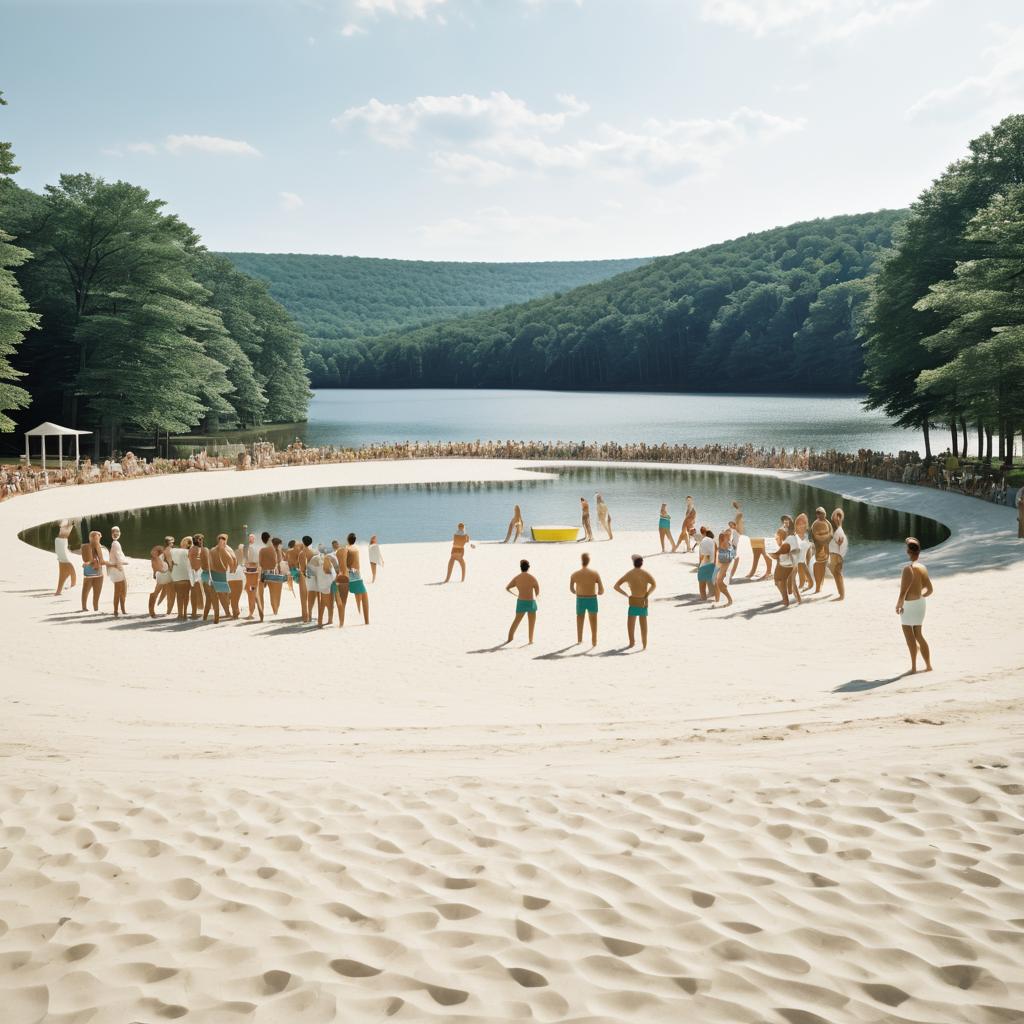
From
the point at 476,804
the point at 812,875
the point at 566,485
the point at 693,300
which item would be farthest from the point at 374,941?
Answer: the point at 693,300

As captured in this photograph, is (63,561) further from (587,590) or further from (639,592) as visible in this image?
(639,592)

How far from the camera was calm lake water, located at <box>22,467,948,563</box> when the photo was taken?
84.2ft

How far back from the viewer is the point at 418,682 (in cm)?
1047

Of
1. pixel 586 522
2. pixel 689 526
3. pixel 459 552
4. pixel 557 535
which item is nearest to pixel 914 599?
pixel 459 552

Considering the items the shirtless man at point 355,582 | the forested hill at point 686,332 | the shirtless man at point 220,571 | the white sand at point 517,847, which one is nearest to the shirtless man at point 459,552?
the shirtless man at point 355,582

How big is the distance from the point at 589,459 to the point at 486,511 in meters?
19.5

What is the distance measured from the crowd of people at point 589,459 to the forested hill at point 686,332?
205 feet

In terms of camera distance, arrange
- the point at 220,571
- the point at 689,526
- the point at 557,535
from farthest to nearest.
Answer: the point at 557,535 < the point at 689,526 < the point at 220,571

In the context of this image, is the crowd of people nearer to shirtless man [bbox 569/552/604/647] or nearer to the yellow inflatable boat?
the yellow inflatable boat

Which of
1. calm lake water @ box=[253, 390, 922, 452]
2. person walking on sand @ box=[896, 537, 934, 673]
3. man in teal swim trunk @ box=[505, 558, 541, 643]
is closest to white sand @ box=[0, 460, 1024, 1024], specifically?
person walking on sand @ box=[896, 537, 934, 673]

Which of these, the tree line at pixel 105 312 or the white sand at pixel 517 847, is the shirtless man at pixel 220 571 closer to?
the white sand at pixel 517 847

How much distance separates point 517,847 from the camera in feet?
16.1

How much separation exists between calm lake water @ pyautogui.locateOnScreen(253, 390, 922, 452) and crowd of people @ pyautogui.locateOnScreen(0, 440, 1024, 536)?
40.2ft

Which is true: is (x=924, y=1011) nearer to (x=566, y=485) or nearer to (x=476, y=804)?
(x=476, y=804)
